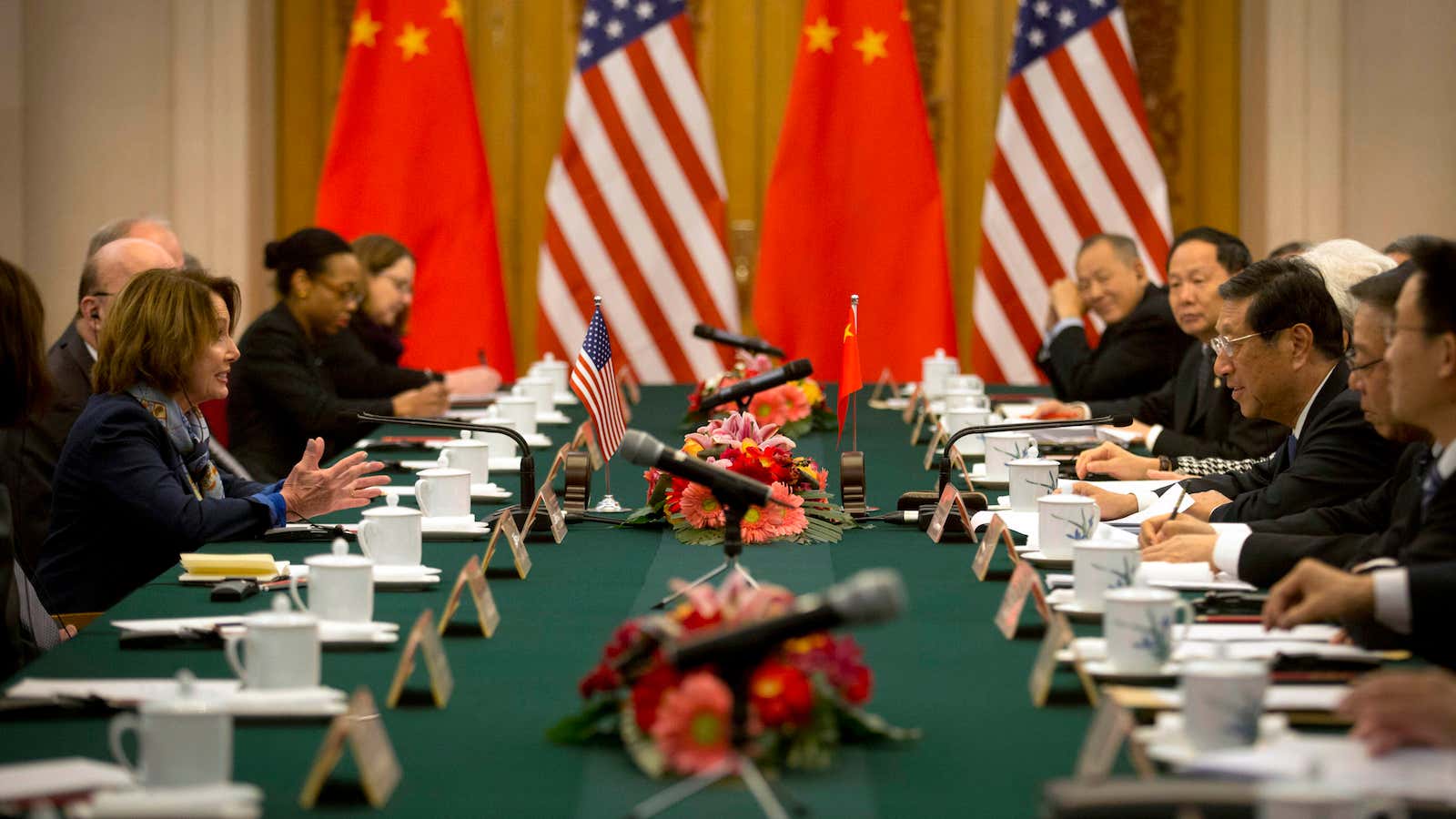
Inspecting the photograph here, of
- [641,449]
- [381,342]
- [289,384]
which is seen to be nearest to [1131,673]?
[641,449]

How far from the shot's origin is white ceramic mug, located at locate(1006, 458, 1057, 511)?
3605 millimetres

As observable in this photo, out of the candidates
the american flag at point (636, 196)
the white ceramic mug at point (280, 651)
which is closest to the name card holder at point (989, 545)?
the white ceramic mug at point (280, 651)

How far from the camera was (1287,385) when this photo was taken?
12.0ft

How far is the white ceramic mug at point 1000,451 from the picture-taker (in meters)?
4.26

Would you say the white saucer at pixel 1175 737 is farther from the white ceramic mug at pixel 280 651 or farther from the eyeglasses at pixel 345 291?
the eyeglasses at pixel 345 291

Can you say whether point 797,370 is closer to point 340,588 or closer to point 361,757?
point 340,588

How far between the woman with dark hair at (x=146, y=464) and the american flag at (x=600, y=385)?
50cm

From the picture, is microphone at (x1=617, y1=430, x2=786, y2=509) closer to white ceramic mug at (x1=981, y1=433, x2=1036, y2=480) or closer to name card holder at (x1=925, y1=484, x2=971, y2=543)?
name card holder at (x1=925, y1=484, x2=971, y2=543)

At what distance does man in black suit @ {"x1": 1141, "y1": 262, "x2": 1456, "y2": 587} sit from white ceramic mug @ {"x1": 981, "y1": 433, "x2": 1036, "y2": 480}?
1085mm

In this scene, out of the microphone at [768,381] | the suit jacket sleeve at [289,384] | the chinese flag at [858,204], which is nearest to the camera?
the microphone at [768,381]

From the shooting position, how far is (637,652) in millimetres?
1910

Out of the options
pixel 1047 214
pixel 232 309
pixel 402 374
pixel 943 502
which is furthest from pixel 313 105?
pixel 943 502

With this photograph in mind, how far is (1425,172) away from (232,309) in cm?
605

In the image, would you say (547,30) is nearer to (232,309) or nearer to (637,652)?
(232,309)
